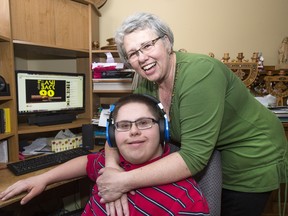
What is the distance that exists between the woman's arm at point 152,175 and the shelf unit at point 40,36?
1.00m

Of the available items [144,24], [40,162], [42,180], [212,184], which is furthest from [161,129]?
[40,162]

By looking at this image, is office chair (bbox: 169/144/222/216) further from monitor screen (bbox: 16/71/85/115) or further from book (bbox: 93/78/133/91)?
monitor screen (bbox: 16/71/85/115)

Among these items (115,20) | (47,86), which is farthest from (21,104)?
(115,20)

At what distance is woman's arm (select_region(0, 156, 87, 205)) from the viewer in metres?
1.17

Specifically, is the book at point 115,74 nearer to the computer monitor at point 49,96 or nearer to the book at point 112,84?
the book at point 112,84

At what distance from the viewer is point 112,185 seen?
2.86ft

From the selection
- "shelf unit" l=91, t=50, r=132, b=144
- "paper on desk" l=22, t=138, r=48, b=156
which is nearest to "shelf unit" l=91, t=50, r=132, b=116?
"shelf unit" l=91, t=50, r=132, b=144

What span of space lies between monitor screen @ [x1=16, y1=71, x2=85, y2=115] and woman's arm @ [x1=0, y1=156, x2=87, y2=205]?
0.64 m

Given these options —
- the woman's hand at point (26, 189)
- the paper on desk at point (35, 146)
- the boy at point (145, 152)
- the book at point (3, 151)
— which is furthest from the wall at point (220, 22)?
the woman's hand at point (26, 189)

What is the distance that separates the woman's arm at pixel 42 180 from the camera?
1.17 m

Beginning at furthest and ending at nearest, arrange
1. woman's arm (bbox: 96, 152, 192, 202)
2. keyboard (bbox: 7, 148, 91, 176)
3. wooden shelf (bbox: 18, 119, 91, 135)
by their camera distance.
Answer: wooden shelf (bbox: 18, 119, 91, 135) < keyboard (bbox: 7, 148, 91, 176) < woman's arm (bbox: 96, 152, 192, 202)

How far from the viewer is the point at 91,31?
1.89m

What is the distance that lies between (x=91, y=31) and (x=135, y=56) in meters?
1.07

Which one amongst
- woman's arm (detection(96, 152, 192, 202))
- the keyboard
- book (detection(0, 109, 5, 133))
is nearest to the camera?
woman's arm (detection(96, 152, 192, 202))
